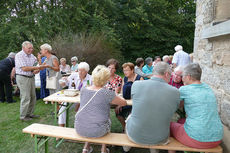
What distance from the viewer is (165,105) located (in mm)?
1979

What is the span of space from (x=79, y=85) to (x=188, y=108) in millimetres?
2170

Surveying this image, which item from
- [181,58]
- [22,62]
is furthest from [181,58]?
[22,62]

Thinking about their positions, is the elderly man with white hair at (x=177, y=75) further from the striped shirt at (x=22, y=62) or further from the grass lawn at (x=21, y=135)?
the striped shirt at (x=22, y=62)

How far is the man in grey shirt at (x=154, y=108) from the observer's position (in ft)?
6.51

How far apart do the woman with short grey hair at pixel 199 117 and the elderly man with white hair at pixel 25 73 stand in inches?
131

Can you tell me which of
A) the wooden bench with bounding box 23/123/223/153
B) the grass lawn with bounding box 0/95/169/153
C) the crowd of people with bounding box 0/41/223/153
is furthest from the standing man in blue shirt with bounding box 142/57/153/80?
the wooden bench with bounding box 23/123/223/153

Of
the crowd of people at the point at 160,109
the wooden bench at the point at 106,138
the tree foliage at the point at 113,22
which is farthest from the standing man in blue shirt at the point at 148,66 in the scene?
the tree foliage at the point at 113,22

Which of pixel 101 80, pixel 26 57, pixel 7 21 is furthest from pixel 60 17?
pixel 101 80

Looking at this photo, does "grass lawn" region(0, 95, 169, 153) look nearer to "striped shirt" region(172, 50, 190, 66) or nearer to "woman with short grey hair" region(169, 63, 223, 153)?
"woman with short grey hair" region(169, 63, 223, 153)

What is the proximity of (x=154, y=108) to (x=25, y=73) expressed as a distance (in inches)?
126

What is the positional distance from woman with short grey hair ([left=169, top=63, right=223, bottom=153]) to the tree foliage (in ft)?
33.7

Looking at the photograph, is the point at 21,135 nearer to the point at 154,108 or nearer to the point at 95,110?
the point at 95,110

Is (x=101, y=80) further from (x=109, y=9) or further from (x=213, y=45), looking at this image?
(x=109, y=9)

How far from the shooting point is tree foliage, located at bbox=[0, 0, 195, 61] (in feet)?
37.9
